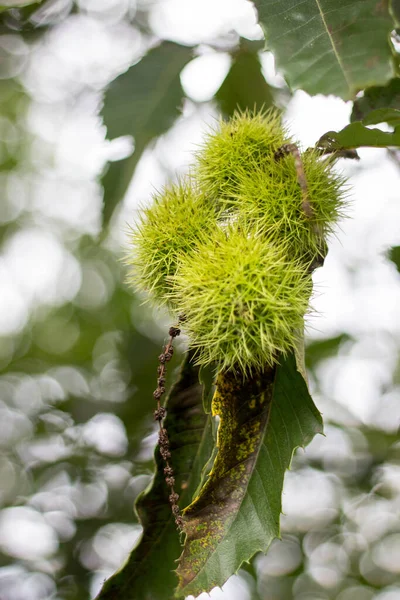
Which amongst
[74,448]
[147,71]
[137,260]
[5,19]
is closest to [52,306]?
[74,448]

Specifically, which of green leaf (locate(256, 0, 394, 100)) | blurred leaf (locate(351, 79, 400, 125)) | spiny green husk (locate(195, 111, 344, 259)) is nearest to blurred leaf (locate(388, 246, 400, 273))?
blurred leaf (locate(351, 79, 400, 125))

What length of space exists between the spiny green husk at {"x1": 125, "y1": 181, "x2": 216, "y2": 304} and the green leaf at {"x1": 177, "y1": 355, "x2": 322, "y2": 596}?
302mm

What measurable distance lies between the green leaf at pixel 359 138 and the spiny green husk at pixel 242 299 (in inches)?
12.1

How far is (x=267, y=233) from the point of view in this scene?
1.41 metres

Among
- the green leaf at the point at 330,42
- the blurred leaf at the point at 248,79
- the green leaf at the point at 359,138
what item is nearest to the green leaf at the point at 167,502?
the green leaf at the point at 359,138

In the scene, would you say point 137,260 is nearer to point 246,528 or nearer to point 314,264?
point 314,264

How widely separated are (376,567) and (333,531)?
20.5 inches

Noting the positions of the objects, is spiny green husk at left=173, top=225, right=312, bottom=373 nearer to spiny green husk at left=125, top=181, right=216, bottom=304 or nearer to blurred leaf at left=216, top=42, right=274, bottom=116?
spiny green husk at left=125, top=181, right=216, bottom=304

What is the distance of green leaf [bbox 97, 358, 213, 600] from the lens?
1.59 metres

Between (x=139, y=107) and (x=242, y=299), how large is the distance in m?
1.35

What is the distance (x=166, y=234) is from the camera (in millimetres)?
1487

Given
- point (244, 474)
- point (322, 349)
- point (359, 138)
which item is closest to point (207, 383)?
point (244, 474)

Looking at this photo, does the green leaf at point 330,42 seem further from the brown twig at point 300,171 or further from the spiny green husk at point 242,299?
the spiny green husk at point 242,299

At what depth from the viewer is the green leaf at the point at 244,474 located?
52.7 inches
